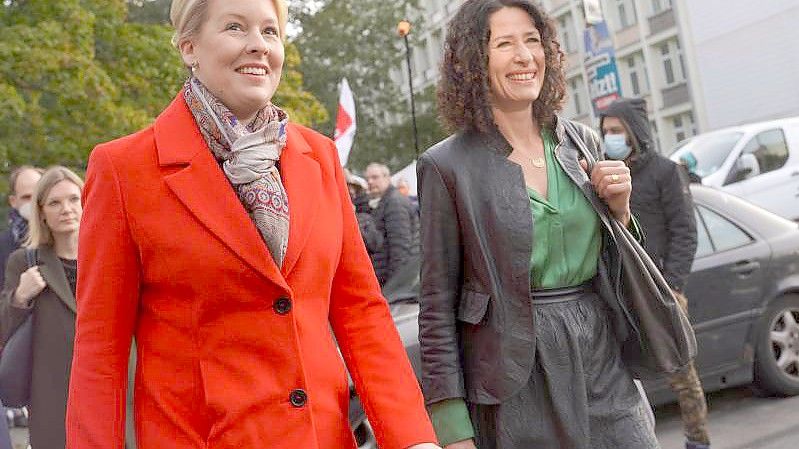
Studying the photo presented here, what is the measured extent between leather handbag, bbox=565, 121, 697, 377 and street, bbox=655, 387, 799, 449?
12.1 ft

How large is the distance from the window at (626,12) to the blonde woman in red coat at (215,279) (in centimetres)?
4269

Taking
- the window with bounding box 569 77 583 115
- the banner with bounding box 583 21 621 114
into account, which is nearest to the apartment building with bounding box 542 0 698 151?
the window with bounding box 569 77 583 115

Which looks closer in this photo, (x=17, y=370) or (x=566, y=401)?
(x=566, y=401)

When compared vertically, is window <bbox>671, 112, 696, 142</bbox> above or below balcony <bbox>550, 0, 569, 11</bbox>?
below

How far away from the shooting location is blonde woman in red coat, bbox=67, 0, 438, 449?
2.45m

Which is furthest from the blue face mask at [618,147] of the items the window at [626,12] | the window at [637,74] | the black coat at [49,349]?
the window at [626,12]

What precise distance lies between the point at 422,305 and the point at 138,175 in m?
1.05

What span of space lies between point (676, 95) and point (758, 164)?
26.9 metres

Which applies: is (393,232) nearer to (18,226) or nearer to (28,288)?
(18,226)

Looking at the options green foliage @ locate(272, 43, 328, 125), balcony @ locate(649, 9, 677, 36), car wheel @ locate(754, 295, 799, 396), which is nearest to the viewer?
car wheel @ locate(754, 295, 799, 396)

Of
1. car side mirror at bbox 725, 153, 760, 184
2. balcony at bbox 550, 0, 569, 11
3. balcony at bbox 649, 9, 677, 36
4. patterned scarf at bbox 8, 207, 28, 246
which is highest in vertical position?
balcony at bbox 550, 0, 569, 11

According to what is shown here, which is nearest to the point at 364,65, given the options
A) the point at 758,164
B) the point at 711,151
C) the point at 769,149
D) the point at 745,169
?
the point at 711,151

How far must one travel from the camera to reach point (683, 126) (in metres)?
42.7

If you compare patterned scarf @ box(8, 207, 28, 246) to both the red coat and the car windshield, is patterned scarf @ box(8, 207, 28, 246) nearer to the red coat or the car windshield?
the red coat
